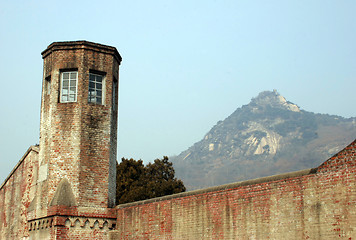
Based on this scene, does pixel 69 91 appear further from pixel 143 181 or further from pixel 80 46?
pixel 143 181

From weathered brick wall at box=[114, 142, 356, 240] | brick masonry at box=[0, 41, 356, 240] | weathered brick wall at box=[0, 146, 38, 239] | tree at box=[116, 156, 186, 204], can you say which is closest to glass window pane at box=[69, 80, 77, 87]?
brick masonry at box=[0, 41, 356, 240]

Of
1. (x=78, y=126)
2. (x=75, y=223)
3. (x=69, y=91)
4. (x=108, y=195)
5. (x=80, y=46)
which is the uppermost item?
(x=80, y=46)

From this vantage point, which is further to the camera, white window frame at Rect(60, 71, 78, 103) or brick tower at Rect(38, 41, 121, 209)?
white window frame at Rect(60, 71, 78, 103)

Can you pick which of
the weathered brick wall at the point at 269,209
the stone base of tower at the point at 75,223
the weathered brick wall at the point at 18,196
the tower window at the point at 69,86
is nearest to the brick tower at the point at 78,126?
the tower window at the point at 69,86

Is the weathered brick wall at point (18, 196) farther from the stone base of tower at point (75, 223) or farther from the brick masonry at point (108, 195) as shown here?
the stone base of tower at point (75, 223)

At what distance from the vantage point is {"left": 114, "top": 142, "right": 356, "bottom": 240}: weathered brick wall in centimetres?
977

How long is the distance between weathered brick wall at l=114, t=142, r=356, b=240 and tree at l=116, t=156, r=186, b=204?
21.3 m

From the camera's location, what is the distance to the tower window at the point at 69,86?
16.9 m

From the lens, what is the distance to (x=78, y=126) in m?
16.4

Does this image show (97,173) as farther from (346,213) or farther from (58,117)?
(346,213)

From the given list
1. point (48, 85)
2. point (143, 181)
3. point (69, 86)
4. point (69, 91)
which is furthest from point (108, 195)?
point (143, 181)

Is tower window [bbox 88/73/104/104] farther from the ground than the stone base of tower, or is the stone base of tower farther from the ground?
tower window [bbox 88/73/104/104]

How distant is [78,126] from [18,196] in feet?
17.3

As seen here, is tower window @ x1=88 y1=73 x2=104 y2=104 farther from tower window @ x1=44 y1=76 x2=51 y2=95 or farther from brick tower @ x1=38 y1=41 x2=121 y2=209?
tower window @ x1=44 y1=76 x2=51 y2=95
